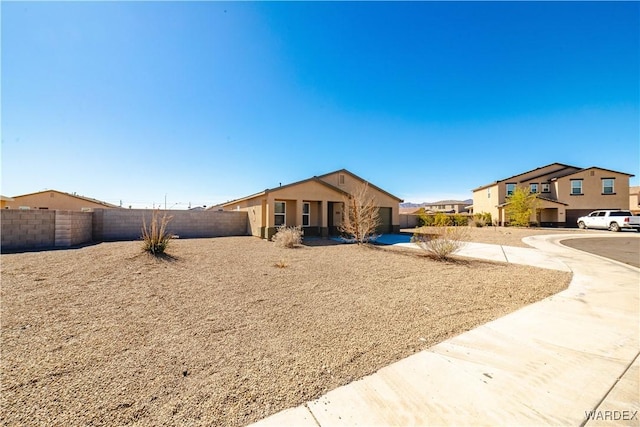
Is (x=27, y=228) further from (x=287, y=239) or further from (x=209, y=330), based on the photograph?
(x=209, y=330)

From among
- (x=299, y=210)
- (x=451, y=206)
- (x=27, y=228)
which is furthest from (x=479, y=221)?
(x=27, y=228)

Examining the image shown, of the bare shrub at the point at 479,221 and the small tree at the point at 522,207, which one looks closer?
the small tree at the point at 522,207

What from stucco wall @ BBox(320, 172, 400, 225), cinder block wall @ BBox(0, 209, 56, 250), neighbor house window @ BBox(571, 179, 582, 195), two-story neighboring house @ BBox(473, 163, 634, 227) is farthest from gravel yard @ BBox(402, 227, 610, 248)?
cinder block wall @ BBox(0, 209, 56, 250)

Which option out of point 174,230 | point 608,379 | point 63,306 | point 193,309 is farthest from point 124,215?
point 608,379

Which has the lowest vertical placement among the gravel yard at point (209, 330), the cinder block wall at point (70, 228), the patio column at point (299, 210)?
the gravel yard at point (209, 330)

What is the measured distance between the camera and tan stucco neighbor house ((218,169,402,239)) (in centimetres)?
1643

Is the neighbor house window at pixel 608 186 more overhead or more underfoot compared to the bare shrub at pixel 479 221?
more overhead

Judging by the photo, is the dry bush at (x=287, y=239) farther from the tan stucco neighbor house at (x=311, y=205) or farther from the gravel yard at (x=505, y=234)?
the gravel yard at (x=505, y=234)

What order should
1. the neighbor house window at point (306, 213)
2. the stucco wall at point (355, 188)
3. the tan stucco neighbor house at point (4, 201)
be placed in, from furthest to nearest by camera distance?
the tan stucco neighbor house at point (4, 201) < the stucco wall at point (355, 188) < the neighbor house window at point (306, 213)

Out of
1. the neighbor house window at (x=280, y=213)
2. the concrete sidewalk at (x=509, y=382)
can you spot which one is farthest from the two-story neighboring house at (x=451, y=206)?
the concrete sidewalk at (x=509, y=382)

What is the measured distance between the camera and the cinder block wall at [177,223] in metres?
15.7

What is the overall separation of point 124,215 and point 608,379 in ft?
69.6

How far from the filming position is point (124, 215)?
16.4 meters

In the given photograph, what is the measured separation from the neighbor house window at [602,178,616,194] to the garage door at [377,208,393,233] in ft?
93.9
